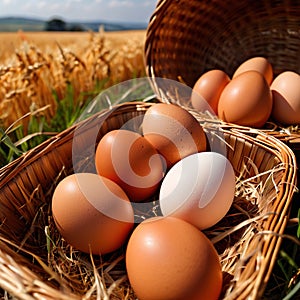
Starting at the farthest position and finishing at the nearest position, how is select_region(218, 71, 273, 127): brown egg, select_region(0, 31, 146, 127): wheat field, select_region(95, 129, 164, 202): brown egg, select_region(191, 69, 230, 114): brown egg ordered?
1. select_region(0, 31, 146, 127): wheat field
2. select_region(191, 69, 230, 114): brown egg
3. select_region(218, 71, 273, 127): brown egg
4. select_region(95, 129, 164, 202): brown egg

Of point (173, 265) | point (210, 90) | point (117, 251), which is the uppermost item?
point (210, 90)

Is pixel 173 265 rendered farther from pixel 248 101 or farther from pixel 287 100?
pixel 287 100

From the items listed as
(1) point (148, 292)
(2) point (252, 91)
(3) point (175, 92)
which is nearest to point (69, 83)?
(3) point (175, 92)

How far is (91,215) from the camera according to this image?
95 centimetres

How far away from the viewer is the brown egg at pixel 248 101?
4.34 ft

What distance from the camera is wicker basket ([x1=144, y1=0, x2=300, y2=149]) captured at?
1717mm

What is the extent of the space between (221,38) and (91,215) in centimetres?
136

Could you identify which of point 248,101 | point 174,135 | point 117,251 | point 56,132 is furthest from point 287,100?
point 56,132

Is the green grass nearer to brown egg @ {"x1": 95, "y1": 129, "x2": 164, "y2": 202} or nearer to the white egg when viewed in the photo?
the white egg

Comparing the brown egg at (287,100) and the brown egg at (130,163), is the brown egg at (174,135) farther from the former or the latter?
the brown egg at (287,100)

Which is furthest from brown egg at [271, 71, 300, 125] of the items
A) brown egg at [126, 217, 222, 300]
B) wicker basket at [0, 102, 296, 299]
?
brown egg at [126, 217, 222, 300]

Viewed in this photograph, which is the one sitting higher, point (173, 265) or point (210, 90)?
point (210, 90)

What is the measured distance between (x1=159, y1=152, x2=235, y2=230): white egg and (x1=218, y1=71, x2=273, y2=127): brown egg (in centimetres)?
35

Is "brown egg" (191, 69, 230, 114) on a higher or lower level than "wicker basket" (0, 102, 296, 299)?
higher
